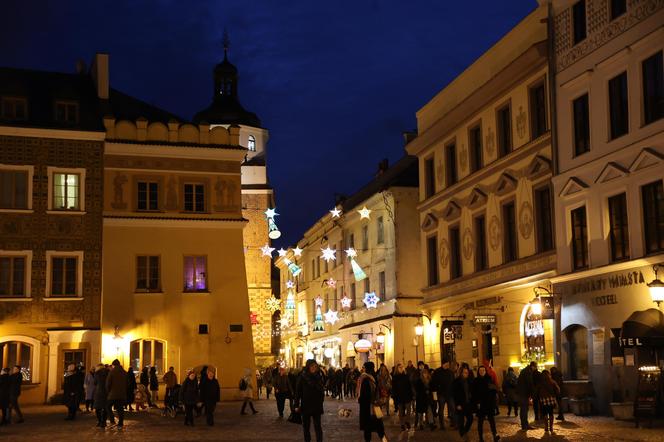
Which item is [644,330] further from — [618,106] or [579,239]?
[618,106]

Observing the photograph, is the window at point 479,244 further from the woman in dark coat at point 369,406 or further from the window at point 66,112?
the woman in dark coat at point 369,406

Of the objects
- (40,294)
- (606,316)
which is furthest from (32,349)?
(606,316)

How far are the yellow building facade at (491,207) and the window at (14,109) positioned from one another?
1696cm

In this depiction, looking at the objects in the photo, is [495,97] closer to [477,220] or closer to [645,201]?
[477,220]

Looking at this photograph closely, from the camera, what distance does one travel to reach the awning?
22.0 metres

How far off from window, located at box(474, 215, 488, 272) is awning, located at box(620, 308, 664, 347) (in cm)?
1156

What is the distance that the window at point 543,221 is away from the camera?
95.7 ft

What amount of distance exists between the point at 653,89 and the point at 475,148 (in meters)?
11.6

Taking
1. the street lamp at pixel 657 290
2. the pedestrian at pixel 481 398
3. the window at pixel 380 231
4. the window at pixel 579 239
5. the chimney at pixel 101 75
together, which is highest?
the chimney at pixel 101 75

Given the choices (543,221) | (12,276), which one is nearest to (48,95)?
(12,276)

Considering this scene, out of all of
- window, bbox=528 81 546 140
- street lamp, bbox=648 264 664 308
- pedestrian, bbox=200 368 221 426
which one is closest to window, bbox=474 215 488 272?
window, bbox=528 81 546 140

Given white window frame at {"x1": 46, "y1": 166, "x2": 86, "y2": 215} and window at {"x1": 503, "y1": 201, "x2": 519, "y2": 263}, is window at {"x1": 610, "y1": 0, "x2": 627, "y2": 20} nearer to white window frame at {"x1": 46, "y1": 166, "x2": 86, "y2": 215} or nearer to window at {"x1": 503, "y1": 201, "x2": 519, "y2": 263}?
window at {"x1": 503, "y1": 201, "x2": 519, "y2": 263}

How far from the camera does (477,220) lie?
34.5 metres

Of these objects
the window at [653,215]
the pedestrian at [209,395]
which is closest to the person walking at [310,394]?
the pedestrian at [209,395]
